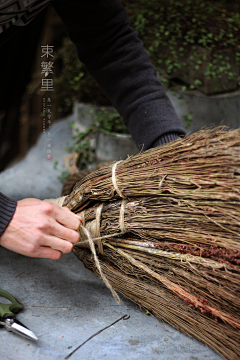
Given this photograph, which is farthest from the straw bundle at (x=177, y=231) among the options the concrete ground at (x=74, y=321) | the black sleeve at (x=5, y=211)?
the black sleeve at (x=5, y=211)

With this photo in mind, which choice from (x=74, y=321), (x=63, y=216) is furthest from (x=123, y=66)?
(x=74, y=321)

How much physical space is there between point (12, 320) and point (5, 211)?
12.9 inches

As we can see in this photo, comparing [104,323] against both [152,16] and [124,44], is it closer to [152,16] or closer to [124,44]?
[124,44]

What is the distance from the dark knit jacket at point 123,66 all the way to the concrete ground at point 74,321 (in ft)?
2.19

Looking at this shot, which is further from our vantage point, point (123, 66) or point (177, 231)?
point (123, 66)

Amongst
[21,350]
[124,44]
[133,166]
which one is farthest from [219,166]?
[124,44]

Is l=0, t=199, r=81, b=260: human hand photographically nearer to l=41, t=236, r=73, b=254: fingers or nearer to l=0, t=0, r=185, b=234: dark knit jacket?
l=41, t=236, r=73, b=254: fingers

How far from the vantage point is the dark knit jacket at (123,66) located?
138cm

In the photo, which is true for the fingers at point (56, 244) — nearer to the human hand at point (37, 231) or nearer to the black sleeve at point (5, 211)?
the human hand at point (37, 231)

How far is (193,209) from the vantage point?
922 mm

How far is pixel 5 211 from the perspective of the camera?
957 millimetres

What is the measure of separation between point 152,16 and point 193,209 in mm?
2185

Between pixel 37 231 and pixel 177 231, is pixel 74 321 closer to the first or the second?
pixel 37 231

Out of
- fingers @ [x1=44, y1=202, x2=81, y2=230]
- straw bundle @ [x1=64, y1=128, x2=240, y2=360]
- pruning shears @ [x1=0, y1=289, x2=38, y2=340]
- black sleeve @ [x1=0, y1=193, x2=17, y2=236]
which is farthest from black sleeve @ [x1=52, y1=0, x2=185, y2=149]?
pruning shears @ [x1=0, y1=289, x2=38, y2=340]
